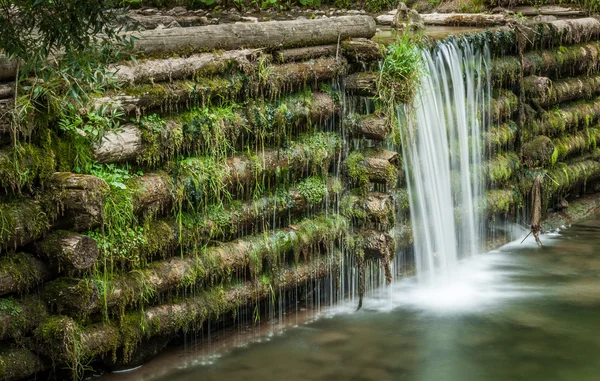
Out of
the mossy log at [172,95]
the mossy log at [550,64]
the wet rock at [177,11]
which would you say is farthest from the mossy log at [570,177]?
the wet rock at [177,11]

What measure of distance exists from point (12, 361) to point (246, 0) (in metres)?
12.6

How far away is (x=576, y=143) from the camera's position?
16.1 meters

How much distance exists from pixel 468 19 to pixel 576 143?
3027 millimetres

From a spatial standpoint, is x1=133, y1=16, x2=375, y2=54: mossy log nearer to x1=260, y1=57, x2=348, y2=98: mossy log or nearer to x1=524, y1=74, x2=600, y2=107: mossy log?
x1=260, y1=57, x2=348, y2=98: mossy log

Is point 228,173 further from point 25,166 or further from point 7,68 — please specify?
point 7,68

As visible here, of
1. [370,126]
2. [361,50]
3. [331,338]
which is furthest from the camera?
[361,50]

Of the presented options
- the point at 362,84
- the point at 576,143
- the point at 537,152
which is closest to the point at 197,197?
the point at 362,84

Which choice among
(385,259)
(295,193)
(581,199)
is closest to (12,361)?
(295,193)

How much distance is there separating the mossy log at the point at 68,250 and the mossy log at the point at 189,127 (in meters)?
0.88

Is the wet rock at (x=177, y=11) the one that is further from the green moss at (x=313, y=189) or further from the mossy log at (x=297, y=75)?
the green moss at (x=313, y=189)

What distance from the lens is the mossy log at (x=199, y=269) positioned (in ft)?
26.1

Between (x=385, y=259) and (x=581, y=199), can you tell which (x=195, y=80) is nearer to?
(x=385, y=259)

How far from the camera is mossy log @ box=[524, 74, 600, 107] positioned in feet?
49.4

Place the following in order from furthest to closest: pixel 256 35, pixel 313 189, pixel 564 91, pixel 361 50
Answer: pixel 564 91
pixel 361 50
pixel 313 189
pixel 256 35
